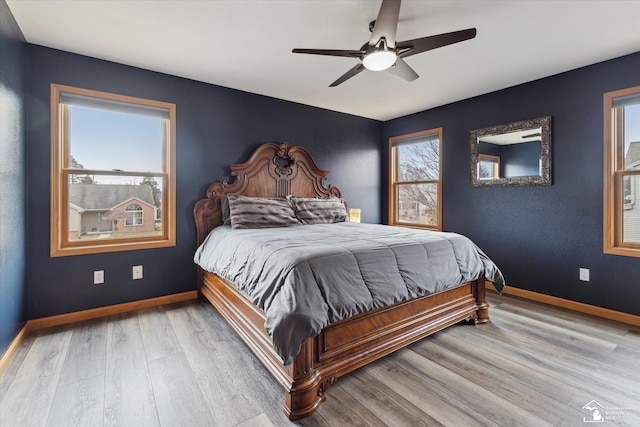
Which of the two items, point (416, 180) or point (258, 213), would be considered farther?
point (416, 180)

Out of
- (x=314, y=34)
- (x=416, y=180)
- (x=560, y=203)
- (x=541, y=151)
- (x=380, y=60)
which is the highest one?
(x=314, y=34)

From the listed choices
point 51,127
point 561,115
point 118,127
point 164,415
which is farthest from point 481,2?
point 51,127

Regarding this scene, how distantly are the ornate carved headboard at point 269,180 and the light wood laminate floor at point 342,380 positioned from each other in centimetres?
132

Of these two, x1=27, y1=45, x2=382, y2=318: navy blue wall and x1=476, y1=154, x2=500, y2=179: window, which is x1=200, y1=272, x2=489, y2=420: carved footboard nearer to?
x1=27, y1=45, x2=382, y2=318: navy blue wall

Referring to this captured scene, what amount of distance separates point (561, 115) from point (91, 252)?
500 cm

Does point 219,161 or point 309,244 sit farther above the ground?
point 219,161

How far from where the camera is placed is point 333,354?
1811 millimetres

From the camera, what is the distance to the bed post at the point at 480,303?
273 cm

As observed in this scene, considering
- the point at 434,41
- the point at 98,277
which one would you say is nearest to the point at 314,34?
the point at 434,41

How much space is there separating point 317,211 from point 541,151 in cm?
264

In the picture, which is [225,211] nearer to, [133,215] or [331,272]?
[133,215]

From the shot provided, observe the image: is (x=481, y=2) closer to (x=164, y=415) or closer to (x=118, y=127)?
(x=164, y=415)

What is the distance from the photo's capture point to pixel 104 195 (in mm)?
3041

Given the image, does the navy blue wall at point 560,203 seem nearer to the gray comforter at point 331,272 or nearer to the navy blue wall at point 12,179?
the gray comforter at point 331,272
